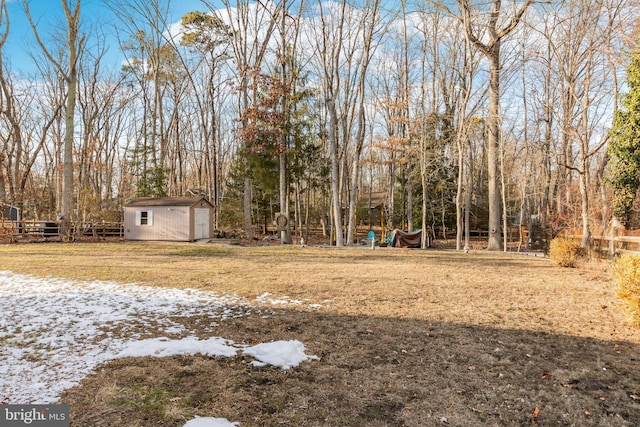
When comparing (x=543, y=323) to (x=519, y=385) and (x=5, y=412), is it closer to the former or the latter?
(x=519, y=385)

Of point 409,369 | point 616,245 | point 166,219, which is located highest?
point 166,219

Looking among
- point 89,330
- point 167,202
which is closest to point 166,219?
point 167,202

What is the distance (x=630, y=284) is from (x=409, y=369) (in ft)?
9.87

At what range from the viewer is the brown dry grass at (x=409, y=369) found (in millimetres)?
2471

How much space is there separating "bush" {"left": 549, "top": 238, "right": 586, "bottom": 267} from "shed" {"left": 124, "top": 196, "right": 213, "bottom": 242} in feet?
50.3

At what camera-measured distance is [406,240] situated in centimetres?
1675

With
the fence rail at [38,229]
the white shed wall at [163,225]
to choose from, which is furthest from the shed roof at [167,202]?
the fence rail at [38,229]

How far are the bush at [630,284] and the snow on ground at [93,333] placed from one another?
3.79m

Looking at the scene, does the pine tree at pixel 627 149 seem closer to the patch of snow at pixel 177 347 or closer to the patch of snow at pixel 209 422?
the patch of snow at pixel 177 347

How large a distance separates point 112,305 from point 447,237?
74.7 ft

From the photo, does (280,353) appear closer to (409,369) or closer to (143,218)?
(409,369)

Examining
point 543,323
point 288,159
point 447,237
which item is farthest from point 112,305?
point 447,237

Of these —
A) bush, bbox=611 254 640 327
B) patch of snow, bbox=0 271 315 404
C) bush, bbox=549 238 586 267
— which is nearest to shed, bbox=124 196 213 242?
patch of snow, bbox=0 271 315 404

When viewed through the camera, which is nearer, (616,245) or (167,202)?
(616,245)
